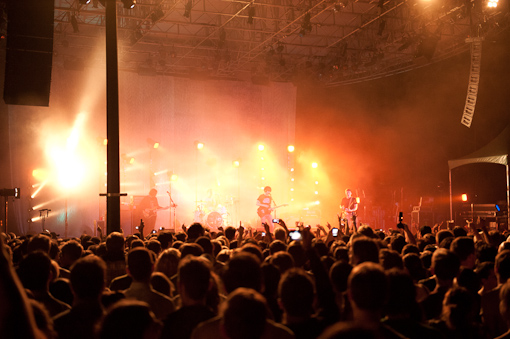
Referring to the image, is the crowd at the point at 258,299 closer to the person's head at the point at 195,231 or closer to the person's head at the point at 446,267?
the person's head at the point at 446,267

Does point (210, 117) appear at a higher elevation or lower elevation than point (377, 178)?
higher

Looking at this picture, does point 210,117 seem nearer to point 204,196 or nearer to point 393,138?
point 204,196

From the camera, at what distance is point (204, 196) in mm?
23125

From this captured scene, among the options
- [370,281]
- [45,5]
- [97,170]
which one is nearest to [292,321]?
[370,281]

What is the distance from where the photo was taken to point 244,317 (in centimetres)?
211

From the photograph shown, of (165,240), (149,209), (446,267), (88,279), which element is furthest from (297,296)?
(149,209)

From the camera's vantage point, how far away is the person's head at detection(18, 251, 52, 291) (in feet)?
12.0

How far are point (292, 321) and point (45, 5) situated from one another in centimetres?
856

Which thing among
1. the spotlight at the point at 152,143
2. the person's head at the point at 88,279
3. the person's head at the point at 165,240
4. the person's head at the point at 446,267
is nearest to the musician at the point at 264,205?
the spotlight at the point at 152,143

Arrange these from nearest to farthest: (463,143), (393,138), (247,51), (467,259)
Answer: (467,259) < (463,143) < (247,51) < (393,138)

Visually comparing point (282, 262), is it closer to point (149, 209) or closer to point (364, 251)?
point (364, 251)

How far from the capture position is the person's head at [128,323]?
1.99 metres

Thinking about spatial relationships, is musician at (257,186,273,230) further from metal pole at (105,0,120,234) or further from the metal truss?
metal pole at (105,0,120,234)

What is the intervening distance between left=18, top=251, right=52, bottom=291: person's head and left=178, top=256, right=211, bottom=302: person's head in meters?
1.16
